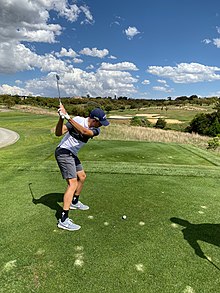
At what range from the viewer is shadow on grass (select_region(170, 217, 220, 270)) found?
14.4 feet

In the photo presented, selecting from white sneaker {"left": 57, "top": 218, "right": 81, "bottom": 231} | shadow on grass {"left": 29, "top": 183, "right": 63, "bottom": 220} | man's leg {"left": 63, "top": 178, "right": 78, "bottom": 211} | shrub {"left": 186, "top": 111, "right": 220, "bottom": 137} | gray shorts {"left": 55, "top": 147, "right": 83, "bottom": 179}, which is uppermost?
gray shorts {"left": 55, "top": 147, "right": 83, "bottom": 179}

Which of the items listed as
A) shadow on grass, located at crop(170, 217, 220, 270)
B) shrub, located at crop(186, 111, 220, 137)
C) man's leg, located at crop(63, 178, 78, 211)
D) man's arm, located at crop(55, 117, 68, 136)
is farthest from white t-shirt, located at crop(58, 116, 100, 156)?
shrub, located at crop(186, 111, 220, 137)

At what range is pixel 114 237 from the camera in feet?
15.1

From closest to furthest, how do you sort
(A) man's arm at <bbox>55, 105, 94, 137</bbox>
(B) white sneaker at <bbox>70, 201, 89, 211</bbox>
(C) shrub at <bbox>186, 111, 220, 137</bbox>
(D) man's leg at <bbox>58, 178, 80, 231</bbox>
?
1. (A) man's arm at <bbox>55, 105, 94, 137</bbox>
2. (D) man's leg at <bbox>58, 178, 80, 231</bbox>
3. (B) white sneaker at <bbox>70, 201, 89, 211</bbox>
4. (C) shrub at <bbox>186, 111, 220, 137</bbox>

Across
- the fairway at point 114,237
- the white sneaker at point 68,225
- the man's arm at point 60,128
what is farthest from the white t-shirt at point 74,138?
the fairway at point 114,237

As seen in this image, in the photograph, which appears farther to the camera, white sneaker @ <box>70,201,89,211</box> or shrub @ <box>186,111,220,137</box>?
shrub @ <box>186,111,220,137</box>

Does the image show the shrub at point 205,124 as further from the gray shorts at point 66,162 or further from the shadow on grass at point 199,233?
the gray shorts at point 66,162

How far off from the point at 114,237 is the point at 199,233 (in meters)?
1.52

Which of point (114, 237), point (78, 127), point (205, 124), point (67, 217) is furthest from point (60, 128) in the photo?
point (205, 124)

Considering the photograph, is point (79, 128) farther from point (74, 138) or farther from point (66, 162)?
point (66, 162)

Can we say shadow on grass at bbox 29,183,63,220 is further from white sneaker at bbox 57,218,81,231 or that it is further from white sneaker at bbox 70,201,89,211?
white sneaker at bbox 57,218,81,231

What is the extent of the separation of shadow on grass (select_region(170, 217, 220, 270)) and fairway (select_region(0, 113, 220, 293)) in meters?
0.02

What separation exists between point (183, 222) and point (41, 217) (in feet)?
9.10

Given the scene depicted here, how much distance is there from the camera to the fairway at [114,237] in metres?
3.49
